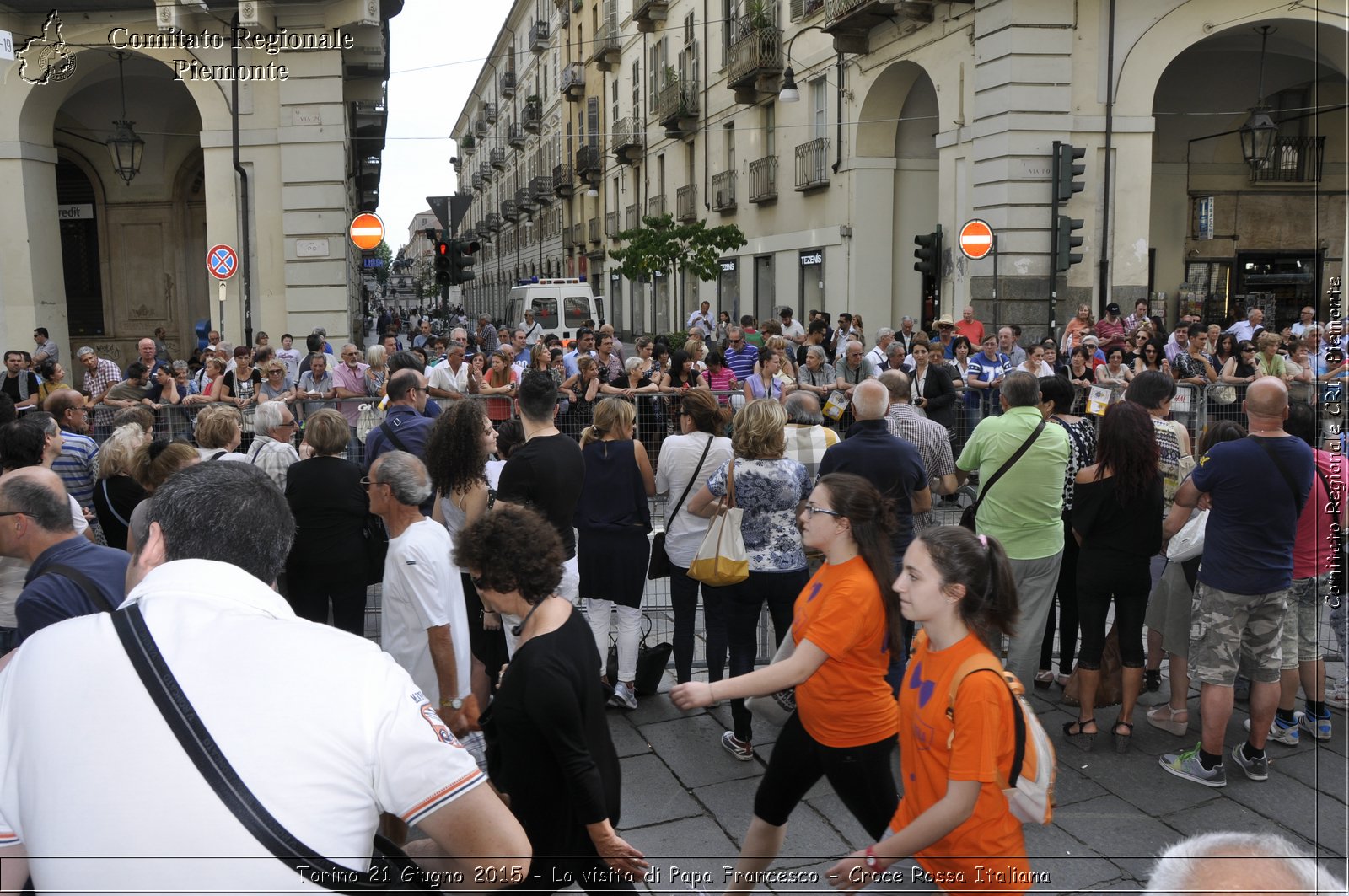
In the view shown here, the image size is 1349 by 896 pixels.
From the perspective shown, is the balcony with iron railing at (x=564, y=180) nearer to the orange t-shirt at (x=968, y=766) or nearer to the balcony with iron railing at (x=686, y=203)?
the balcony with iron railing at (x=686, y=203)

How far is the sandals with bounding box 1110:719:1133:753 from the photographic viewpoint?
17.3ft

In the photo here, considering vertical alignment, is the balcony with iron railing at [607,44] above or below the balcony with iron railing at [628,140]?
above

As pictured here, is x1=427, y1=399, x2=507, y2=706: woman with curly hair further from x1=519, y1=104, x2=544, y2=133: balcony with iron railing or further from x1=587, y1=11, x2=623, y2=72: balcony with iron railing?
x1=519, y1=104, x2=544, y2=133: balcony with iron railing

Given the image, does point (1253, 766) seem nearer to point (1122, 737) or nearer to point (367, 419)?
point (1122, 737)

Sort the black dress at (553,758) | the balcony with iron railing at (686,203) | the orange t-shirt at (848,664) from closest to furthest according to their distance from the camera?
the black dress at (553,758)
the orange t-shirt at (848,664)
the balcony with iron railing at (686,203)

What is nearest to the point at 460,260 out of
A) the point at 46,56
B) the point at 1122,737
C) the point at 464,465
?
the point at 46,56

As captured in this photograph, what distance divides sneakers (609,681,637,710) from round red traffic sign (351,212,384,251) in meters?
11.9

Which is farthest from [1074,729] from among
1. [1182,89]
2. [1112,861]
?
[1182,89]

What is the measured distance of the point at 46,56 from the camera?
51.4ft

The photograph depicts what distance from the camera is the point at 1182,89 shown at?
2108 cm

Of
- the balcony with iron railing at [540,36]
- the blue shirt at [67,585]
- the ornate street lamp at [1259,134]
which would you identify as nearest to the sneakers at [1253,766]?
the blue shirt at [67,585]

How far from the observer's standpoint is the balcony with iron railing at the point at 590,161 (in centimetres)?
4269

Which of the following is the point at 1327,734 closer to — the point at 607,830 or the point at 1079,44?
the point at 607,830

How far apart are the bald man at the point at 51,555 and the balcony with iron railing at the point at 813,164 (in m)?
21.0
